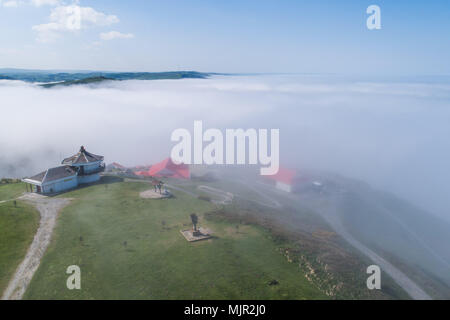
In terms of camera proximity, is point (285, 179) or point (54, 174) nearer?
point (54, 174)

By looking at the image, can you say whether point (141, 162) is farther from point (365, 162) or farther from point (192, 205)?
point (365, 162)

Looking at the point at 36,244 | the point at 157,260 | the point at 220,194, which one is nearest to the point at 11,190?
the point at 36,244

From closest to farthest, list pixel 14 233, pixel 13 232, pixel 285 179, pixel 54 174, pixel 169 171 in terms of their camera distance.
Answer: pixel 14 233 < pixel 13 232 < pixel 54 174 < pixel 169 171 < pixel 285 179

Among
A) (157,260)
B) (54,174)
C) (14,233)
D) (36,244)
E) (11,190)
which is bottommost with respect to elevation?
(157,260)

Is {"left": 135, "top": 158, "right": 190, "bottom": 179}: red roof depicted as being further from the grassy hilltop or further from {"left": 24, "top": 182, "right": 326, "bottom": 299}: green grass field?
the grassy hilltop

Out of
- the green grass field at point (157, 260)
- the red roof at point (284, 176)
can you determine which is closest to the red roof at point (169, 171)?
the red roof at point (284, 176)

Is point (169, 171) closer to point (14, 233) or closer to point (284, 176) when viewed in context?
point (284, 176)
